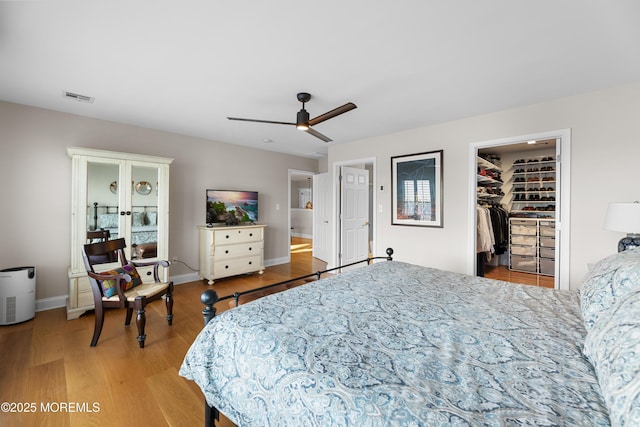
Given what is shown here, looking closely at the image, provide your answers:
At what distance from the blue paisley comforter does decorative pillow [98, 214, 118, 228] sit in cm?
282

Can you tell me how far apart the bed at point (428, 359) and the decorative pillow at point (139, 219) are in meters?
2.81

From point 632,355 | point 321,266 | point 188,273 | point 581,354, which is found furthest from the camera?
point 321,266

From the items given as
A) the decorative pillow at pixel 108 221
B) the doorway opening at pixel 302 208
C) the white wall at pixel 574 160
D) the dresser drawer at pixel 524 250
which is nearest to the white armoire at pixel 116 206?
the decorative pillow at pixel 108 221

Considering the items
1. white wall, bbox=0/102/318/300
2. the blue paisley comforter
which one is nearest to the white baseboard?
white wall, bbox=0/102/318/300

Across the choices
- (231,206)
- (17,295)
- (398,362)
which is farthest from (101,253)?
(398,362)

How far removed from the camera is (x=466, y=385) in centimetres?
85

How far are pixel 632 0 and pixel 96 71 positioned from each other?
3.75 meters

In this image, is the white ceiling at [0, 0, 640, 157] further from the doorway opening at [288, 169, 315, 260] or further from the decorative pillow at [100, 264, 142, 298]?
the doorway opening at [288, 169, 315, 260]

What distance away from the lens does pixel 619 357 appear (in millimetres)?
754

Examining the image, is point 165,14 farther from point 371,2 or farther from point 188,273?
point 188,273

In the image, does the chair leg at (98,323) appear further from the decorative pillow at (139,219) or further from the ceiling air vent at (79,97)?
the ceiling air vent at (79,97)

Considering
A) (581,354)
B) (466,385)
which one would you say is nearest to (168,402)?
(466,385)

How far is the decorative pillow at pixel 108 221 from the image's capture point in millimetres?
3239

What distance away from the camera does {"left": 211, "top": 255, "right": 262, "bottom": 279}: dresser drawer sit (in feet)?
14.0
